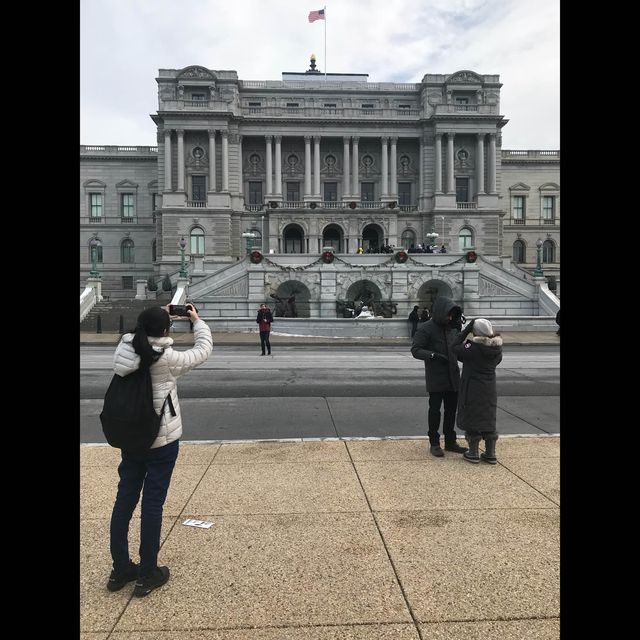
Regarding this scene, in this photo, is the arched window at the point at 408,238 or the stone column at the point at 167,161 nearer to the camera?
the stone column at the point at 167,161

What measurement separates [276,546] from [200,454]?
2958 millimetres

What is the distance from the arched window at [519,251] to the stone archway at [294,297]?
39009 millimetres

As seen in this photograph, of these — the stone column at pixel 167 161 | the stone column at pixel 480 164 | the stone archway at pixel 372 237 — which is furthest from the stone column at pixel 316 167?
the stone column at pixel 480 164

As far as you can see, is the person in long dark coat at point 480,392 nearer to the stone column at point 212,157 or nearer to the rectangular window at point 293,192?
the stone column at point 212,157

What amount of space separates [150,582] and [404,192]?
195 ft

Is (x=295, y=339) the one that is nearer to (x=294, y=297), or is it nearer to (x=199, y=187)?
(x=294, y=297)

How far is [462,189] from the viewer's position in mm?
58938

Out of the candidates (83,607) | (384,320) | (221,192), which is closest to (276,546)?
(83,607)

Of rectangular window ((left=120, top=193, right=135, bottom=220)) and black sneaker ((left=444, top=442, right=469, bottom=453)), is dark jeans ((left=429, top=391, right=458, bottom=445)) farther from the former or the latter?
rectangular window ((left=120, top=193, right=135, bottom=220))

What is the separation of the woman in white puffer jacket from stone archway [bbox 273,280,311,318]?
28428 millimetres

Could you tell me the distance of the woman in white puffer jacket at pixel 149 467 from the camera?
372 cm
